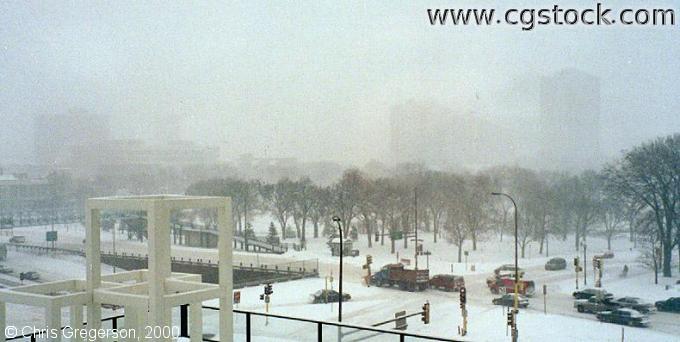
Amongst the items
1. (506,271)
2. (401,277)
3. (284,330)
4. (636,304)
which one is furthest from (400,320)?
(284,330)

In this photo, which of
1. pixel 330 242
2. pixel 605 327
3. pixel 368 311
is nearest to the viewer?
pixel 605 327

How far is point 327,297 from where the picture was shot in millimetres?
12047

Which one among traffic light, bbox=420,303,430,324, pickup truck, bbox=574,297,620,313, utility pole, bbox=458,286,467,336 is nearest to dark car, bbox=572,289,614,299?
pickup truck, bbox=574,297,620,313

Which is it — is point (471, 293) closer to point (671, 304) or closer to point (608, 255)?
point (608, 255)

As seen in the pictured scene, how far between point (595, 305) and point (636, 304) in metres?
0.58

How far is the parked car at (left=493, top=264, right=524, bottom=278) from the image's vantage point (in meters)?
11.0

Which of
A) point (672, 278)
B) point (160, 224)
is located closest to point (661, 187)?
point (672, 278)

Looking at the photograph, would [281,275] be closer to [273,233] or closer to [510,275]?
[273,233]

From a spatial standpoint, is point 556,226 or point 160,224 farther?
point 556,226

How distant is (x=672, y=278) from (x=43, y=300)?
9.28m

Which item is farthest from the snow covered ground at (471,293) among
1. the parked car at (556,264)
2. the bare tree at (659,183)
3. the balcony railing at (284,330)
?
the balcony railing at (284,330)

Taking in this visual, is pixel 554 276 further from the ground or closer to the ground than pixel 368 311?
further from the ground

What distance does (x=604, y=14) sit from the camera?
1088 centimetres

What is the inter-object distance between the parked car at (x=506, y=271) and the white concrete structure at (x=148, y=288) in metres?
7.89
